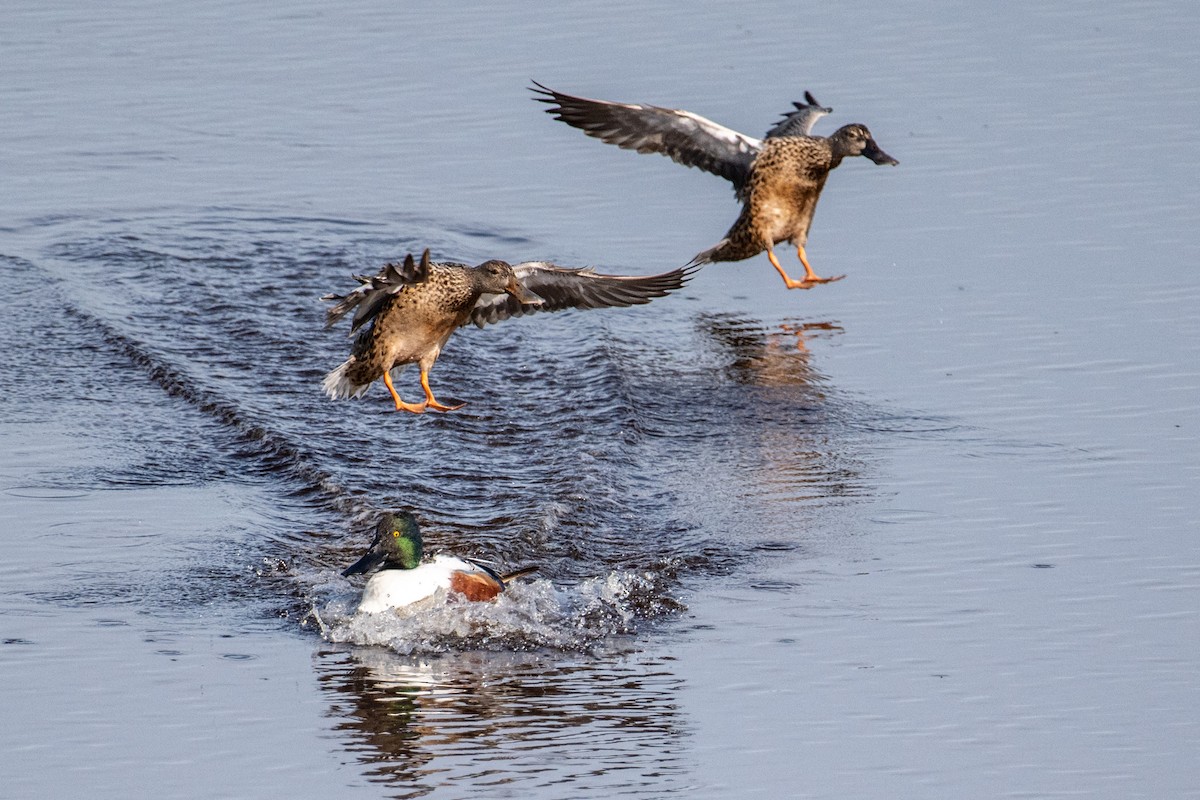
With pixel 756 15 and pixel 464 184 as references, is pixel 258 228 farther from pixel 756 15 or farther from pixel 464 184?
pixel 756 15

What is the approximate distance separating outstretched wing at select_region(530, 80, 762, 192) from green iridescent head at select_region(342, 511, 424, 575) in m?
3.95

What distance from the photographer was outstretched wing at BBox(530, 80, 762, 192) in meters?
10.7

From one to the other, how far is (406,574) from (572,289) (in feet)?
8.51

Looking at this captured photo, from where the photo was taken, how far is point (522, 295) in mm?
9047

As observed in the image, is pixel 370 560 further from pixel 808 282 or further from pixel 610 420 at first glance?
pixel 808 282

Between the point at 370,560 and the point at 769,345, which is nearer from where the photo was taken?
the point at 370,560

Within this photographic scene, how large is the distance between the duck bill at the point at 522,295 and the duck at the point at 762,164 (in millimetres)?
1983

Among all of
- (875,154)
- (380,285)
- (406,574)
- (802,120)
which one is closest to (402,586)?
(406,574)

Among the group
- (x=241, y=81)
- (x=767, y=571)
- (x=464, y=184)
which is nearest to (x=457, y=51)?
(x=241, y=81)

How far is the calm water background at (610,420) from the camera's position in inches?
236

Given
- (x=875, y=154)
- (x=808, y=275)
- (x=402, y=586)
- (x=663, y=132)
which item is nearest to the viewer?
(x=402, y=586)

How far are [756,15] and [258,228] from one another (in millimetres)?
5500

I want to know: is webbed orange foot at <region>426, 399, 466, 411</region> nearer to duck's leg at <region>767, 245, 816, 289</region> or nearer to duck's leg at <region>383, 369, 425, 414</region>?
duck's leg at <region>383, 369, 425, 414</region>

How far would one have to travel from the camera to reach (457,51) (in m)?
15.3
